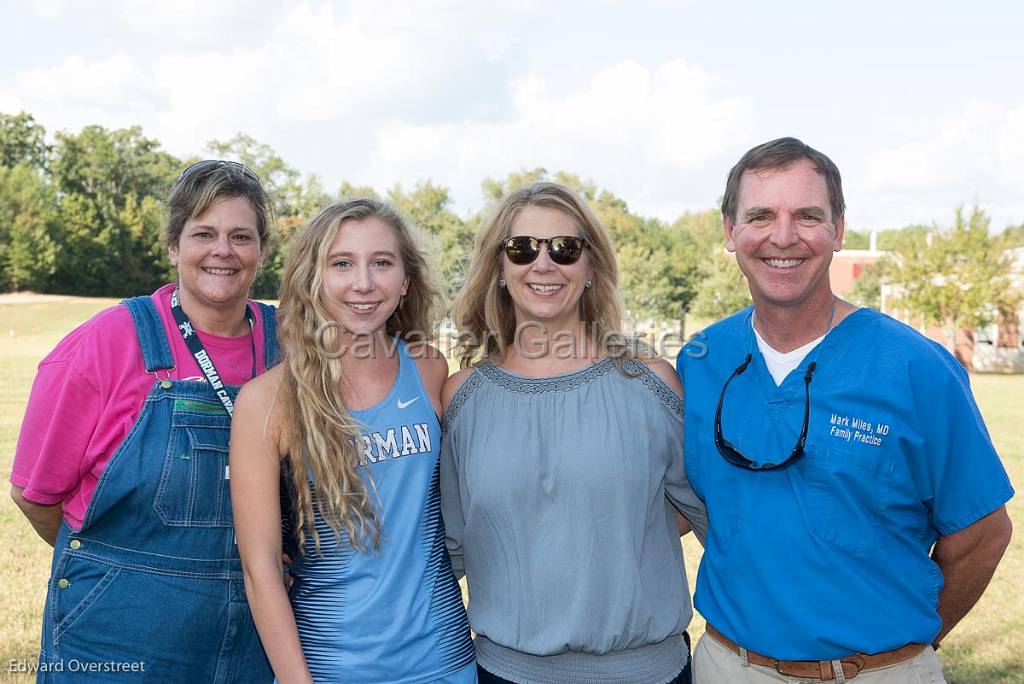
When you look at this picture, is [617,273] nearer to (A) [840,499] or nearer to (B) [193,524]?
(A) [840,499]

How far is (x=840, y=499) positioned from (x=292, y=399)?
178 cm

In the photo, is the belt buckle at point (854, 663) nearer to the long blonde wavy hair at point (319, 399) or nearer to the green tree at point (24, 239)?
the long blonde wavy hair at point (319, 399)

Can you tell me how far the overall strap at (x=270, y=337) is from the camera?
11.0ft

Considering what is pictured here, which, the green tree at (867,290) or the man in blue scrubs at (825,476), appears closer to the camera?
the man in blue scrubs at (825,476)

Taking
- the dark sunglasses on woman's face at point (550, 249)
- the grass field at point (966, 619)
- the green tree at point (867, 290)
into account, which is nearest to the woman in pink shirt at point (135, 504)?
the dark sunglasses on woman's face at point (550, 249)

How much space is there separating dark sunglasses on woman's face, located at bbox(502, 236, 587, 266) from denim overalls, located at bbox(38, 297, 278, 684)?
4.15ft

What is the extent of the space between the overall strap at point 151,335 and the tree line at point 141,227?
3930cm

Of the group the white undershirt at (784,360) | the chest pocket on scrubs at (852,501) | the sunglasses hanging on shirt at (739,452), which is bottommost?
the chest pocket on scrubs at (852,501)

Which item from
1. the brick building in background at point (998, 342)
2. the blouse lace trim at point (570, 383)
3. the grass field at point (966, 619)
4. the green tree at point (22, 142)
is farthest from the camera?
the green tree at point (22, 142)

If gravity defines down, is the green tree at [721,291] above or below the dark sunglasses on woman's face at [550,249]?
below

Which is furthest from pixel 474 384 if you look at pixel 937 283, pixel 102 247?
pixel 102 247

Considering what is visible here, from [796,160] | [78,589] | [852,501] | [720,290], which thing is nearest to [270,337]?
[78,589]

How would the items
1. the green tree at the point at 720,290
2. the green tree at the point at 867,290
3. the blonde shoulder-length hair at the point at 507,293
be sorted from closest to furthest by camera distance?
the blonde shoulder-length hair at the point at 507,293
the green tree at the point at 720,290
the green tree at the point at 867,290

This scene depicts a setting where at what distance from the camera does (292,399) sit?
9.18 feet
